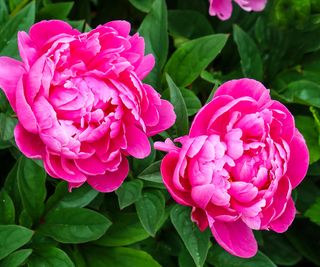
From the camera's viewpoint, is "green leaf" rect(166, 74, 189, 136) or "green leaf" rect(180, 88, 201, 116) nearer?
"green leaf" rect(166, 74, 189, 136)

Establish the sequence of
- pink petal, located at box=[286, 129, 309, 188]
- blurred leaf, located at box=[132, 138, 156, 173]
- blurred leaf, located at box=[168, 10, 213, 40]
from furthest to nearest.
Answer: blurred leaf, located at box=[168, 10, 213, 40] → blurred leaf, located at box=[132, 138, 156, 173] → pink petal, located at box=[286, 129, 309, 188]

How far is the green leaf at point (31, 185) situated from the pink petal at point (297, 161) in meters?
0.37

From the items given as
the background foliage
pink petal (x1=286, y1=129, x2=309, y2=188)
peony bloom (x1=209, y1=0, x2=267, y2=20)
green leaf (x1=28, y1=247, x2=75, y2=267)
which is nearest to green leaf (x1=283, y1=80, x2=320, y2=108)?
the background foliage

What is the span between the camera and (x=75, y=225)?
937 mm

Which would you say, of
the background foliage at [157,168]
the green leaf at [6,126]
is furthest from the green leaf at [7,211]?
the green leaf at [6,126]

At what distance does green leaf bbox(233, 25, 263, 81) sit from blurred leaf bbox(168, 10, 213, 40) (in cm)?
15

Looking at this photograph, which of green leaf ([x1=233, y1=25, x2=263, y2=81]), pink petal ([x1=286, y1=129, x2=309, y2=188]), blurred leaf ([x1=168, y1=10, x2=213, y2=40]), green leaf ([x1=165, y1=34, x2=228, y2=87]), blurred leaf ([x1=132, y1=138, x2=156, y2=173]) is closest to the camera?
pink petal ([x1=286, y1=129, x2=309, y2=188])

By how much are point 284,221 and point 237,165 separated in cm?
12

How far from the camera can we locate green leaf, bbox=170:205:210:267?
846mm

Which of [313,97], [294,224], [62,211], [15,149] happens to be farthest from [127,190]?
[294,224]

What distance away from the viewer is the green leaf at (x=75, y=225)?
91 centimetres

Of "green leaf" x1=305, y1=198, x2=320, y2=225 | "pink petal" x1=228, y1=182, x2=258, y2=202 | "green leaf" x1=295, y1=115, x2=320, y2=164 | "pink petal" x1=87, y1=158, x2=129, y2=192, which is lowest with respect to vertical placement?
"green leaf" x1=305, y1=198, x2=320, y2=225

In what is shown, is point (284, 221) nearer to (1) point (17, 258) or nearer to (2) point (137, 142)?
(2) point (137, 142)

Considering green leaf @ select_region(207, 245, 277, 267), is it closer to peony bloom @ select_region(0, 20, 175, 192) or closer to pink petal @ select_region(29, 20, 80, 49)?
peony bloom @ select_region(0, 20, 175, 192)
